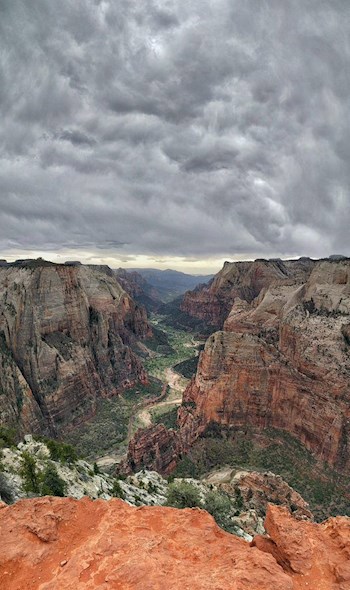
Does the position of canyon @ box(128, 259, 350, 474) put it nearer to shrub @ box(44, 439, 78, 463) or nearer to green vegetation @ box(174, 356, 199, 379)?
shrub @ box(44, 439, 78, 463)

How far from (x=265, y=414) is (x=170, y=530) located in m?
55.2

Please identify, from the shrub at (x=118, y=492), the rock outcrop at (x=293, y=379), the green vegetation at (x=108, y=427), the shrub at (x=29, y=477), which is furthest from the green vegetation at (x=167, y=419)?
the shrub at (x=29, y=477)

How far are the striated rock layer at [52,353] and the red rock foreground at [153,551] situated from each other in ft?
196

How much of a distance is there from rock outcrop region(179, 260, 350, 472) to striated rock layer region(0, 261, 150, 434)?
30088mm

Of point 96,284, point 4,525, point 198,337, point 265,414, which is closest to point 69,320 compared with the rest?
point 96,284

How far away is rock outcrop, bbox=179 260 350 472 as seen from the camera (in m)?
56.9

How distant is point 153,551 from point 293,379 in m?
55.1

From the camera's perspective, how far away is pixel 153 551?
46.0ft

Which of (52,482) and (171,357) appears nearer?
(52,482)

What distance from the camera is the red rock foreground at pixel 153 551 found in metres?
12.5

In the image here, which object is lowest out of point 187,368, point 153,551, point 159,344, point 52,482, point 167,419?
point 187,368

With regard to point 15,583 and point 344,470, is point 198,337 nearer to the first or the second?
point 344,470

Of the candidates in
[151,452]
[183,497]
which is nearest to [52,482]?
[183,497]

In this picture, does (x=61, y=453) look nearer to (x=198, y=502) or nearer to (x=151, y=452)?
(x=198, y=502)
